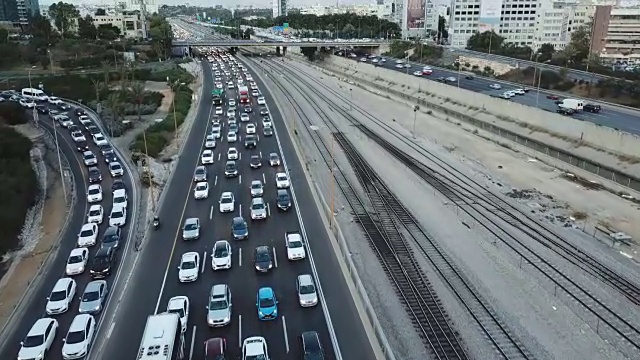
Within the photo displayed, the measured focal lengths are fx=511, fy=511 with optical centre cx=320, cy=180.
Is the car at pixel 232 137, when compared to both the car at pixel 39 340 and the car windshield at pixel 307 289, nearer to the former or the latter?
the car windshield at pixel 307 289

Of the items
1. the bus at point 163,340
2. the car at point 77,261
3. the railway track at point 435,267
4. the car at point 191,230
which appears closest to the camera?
the bus at point 163,340

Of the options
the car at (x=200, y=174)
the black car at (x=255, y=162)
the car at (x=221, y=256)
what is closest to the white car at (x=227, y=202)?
the car at (x=200, y=174)

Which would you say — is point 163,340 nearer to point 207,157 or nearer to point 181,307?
point 181,307

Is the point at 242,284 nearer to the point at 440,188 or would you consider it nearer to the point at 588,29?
the point at 440,188

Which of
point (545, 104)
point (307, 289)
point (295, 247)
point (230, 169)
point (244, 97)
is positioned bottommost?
point (307, 289)

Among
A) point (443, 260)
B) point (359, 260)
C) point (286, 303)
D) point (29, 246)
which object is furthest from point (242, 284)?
point (29, 246)

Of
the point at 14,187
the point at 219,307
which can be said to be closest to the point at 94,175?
the point at 14,187
